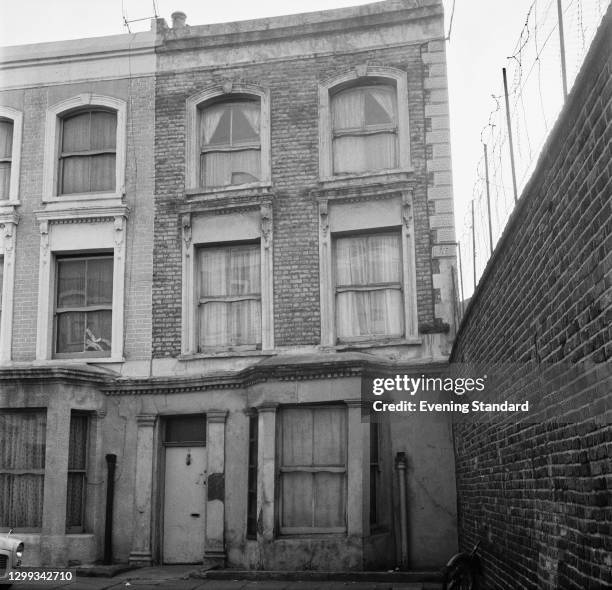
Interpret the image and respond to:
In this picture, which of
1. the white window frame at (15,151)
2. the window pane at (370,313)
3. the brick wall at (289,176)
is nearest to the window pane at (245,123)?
the brick wall at (289,176)

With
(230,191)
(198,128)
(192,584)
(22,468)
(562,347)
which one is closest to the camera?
(562,347)

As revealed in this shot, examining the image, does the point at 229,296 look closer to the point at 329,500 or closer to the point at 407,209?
the point at 407,209

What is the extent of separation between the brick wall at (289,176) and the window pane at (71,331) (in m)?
1.52

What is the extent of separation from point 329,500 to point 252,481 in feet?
4.97

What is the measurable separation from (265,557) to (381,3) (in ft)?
33.1

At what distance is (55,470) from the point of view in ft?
45.2

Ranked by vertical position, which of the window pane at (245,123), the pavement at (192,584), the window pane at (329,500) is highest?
the window pane at (245,123)

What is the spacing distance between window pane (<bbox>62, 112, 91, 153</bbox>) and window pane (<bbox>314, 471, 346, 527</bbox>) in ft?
26.5

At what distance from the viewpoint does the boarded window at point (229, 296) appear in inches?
582

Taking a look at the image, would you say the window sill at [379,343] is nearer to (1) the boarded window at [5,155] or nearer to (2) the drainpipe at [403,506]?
(2) the drainpipe at [403,506]

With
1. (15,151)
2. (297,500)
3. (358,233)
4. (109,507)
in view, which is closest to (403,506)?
(297,500)

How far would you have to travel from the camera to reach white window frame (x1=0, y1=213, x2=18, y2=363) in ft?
50.2

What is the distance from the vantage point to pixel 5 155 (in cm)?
1639

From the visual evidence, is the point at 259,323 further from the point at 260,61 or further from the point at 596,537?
the point at 596,537
